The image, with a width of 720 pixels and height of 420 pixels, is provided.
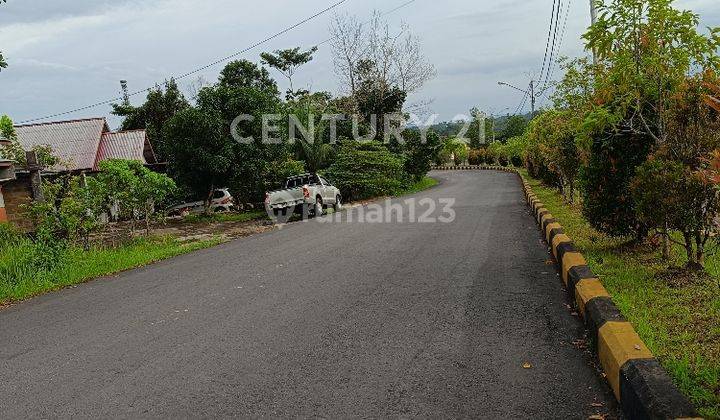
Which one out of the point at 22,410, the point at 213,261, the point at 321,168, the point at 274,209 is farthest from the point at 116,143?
the point at 22,410

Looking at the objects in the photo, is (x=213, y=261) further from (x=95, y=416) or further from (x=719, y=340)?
(x=719, y=340)

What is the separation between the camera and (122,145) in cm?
2744

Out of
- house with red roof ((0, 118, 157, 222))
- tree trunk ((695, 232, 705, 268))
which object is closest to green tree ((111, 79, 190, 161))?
house with red roof ((0, 118, 157, 222))

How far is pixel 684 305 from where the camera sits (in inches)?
177

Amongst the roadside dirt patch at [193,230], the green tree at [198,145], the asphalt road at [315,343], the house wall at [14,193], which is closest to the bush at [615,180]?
the asphalt road at [315,343]

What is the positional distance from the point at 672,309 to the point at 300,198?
14.4 metres

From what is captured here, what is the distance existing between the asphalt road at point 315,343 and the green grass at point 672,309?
47 cm

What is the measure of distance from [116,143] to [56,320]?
77.6 feet

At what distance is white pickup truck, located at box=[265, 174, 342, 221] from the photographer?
1791 centimetres

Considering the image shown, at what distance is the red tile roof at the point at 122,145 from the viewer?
88.4 feet

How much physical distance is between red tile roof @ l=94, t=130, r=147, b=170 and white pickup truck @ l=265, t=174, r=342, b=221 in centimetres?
1150

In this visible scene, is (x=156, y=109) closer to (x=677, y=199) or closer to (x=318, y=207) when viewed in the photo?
(x=318, y=207)

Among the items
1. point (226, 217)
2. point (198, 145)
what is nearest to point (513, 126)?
point (226, 217)

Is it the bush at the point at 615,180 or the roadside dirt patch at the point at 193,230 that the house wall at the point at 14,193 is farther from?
the bush at the point at 615,180
